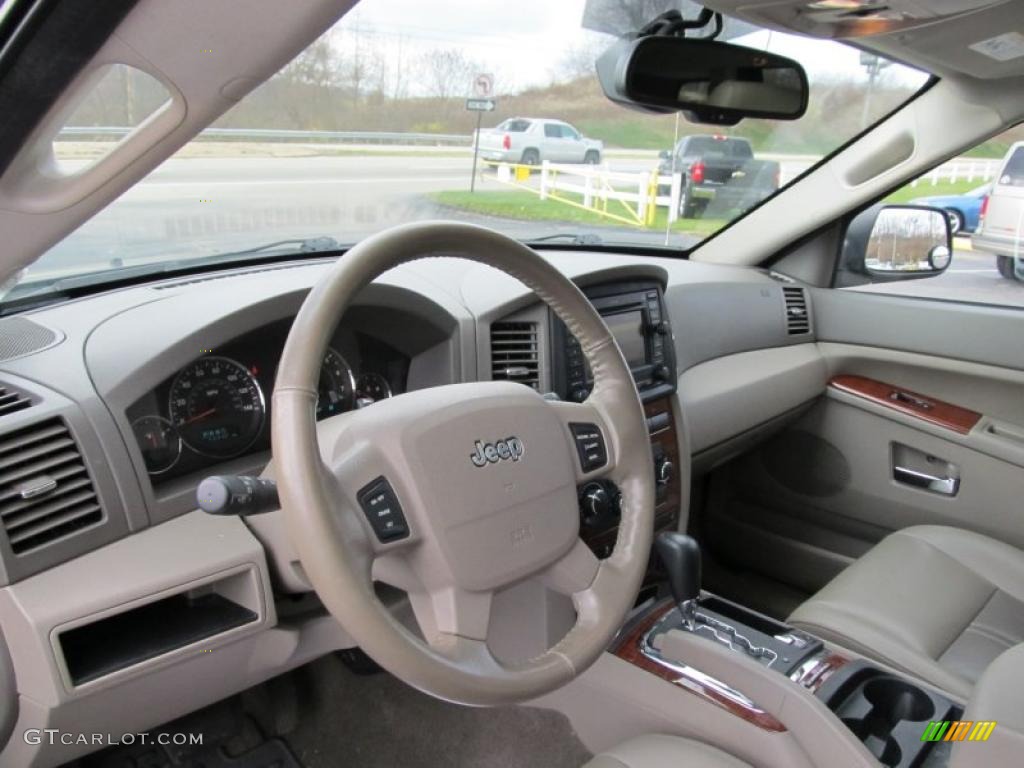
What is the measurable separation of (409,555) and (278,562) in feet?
1.55

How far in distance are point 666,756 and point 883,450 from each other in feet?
5.93

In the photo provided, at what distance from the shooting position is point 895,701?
175cm

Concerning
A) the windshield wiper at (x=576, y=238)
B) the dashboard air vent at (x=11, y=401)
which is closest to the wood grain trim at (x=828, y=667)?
the dashboard air vent at (x=11, y=401)

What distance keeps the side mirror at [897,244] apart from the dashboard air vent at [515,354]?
1715mm

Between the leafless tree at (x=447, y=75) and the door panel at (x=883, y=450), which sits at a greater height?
the leafless tree at (x=447, y=75)

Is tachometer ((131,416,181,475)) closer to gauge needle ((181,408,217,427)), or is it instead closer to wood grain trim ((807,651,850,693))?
gauge needle ((181,408,217,427))

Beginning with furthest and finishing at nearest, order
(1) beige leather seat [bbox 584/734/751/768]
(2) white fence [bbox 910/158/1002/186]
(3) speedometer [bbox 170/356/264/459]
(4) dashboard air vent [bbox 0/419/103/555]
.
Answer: (2) white fence [bbox 910/158/1002/186]
(3) speedometer [bbox 170/356/264/459]
(1) beige leather seat [bbox 584/734/751/768]
(4) dashboard air vent [bbox 0/419/103/555]

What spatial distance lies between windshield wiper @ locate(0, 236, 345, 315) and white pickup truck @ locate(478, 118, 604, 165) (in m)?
0.82

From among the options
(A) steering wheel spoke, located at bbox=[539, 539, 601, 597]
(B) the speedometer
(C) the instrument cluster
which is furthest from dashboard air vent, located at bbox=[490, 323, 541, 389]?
(A) steering wheel spoke, located at bbox=[539, 539, 601, 597]

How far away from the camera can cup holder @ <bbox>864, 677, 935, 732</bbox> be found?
172 cm

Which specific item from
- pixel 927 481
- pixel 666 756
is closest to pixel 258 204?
pixel 666 756

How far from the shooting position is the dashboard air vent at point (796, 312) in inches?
127

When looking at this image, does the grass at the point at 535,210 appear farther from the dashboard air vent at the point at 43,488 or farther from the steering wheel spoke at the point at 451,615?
the steering wheel spoke at the point at 451,615

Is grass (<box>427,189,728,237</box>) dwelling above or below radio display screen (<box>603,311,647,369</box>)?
above
